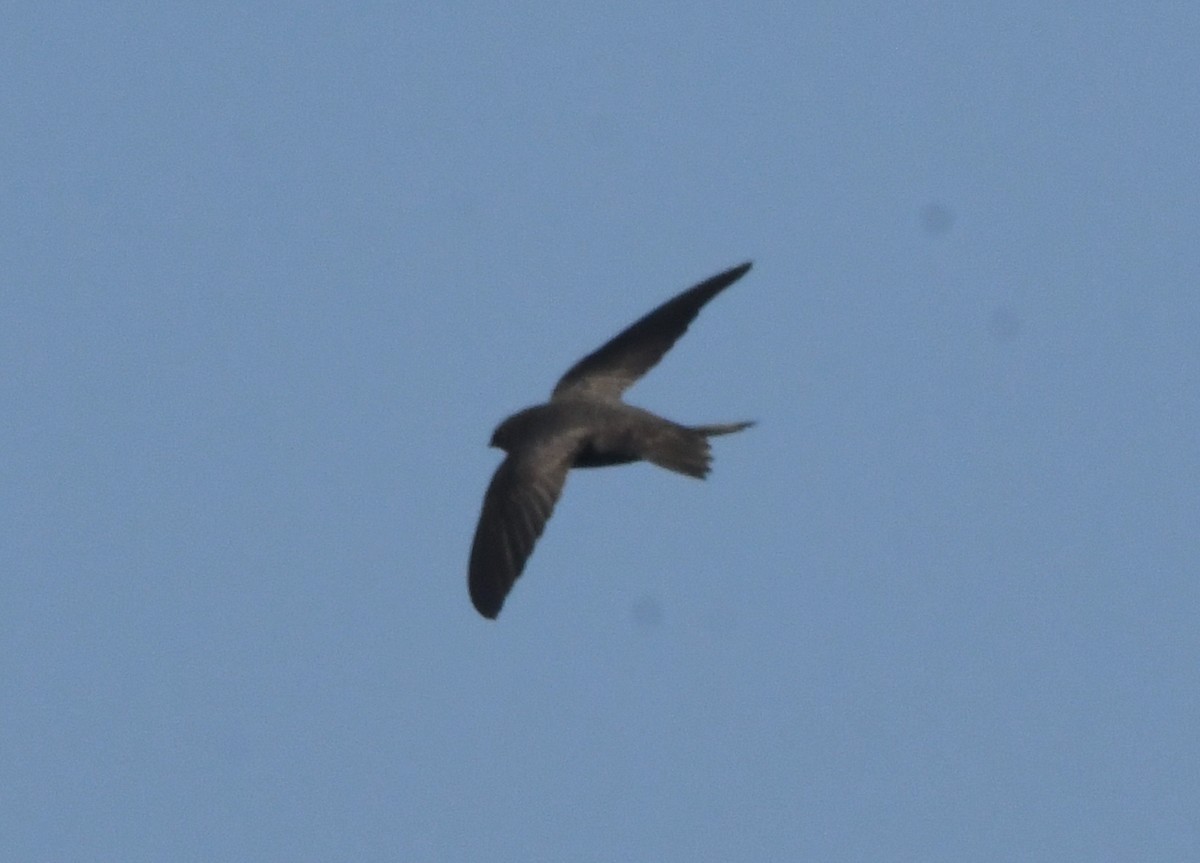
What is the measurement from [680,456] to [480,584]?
179 centimetres

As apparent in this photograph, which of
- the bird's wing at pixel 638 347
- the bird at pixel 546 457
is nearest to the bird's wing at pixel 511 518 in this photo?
the bird at pixel 546 457

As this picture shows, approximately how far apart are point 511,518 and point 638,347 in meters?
4.00

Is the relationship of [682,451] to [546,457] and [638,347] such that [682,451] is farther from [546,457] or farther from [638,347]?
[638,347]

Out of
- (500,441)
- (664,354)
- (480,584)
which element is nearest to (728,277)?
(664,354)

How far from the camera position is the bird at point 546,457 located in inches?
944

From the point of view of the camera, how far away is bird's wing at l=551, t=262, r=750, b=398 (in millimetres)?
27516

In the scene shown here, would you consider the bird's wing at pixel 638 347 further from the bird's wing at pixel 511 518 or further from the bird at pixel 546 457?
the bird's wing at pixel 511 518

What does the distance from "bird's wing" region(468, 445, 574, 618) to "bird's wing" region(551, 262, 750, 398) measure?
275 centimetres

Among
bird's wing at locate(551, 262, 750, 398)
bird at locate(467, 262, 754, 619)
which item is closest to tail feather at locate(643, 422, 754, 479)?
bird at locate(467, 262, 754, 619)

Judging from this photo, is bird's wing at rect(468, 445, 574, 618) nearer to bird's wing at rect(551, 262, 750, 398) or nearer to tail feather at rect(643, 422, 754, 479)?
tail feather at rect(643, 422, 754, 479)

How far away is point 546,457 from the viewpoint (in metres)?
24.8

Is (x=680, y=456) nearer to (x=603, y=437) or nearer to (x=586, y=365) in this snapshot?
(x=603, y=437)

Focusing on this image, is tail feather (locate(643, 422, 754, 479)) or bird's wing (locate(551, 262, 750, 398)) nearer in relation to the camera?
tail feather (locate(643, 422, 754, 479))

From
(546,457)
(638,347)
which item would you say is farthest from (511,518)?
(638,347)
